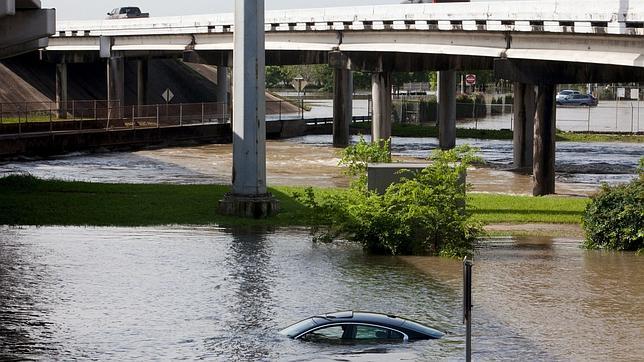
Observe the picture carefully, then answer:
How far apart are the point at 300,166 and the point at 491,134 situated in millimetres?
24997

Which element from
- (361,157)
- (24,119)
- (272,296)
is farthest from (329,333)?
(24,119)

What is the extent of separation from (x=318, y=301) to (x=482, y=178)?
29.2 metres

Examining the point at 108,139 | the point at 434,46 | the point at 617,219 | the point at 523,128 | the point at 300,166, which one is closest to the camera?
the point at 617,219

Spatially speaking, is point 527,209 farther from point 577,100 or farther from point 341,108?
point 577,100

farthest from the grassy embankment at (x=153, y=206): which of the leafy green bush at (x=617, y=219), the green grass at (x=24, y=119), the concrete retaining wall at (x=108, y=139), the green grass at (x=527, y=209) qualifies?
the green grass at (x=24, y=119)

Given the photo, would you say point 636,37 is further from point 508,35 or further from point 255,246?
point 255,246

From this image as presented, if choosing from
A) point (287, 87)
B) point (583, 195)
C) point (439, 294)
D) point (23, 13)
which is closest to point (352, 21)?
point (583, 195)

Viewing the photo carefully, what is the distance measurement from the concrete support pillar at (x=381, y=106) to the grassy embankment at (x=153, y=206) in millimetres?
19615

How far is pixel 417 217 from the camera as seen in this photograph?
28953 millimetres

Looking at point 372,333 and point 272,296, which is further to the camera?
point 272,296

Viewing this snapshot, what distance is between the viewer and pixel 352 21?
63125mm

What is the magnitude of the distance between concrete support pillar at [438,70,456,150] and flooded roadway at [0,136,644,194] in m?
1.22

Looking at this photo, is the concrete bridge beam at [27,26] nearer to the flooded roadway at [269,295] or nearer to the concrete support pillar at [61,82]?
the flooded roadway at [269,295]

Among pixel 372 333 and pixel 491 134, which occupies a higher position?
pixel 491 134
